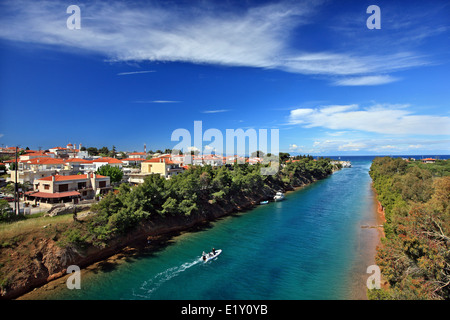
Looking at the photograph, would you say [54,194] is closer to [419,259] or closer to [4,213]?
[4,213]

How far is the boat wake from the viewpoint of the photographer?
18.3 metres

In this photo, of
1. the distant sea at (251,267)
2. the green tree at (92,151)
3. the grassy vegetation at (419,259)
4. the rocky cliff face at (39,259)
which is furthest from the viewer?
the green tree at (92,151)

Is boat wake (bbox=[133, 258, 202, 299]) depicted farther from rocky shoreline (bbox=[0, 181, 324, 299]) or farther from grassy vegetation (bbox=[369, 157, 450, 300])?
grassy vegetation (bbox=[369, 157, 450, 300])

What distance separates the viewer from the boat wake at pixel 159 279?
1831 centimetres

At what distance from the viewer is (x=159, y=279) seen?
66.5 feet

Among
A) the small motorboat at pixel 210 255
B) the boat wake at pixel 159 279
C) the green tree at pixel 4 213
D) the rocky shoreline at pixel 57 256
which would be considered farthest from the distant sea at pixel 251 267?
the green tree at pixel 4 213

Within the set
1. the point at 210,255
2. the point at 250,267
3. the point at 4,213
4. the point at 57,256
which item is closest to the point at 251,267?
the point at 250,267

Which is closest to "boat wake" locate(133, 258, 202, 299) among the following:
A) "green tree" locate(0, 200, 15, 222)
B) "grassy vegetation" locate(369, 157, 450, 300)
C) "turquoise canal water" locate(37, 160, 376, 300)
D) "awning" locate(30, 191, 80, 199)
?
"turquoise canal water" locate(37, 160, 376, 300)

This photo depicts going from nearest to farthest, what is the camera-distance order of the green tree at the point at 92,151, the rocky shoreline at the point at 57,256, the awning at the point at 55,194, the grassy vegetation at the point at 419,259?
the grassy vegetation at the point at 419,259
the rocky shoreline at the point at 57,256
the awning at the point at 55,194
the green tree at the point at 92,151

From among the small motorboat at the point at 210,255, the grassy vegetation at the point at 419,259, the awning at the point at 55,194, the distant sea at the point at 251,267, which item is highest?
the awning at the point at 55,194

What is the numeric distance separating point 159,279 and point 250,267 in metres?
8.71

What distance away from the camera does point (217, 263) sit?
23.5m

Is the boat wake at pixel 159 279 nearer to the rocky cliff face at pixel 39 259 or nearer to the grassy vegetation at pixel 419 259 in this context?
the rocky cliff face at pixel 39 259
